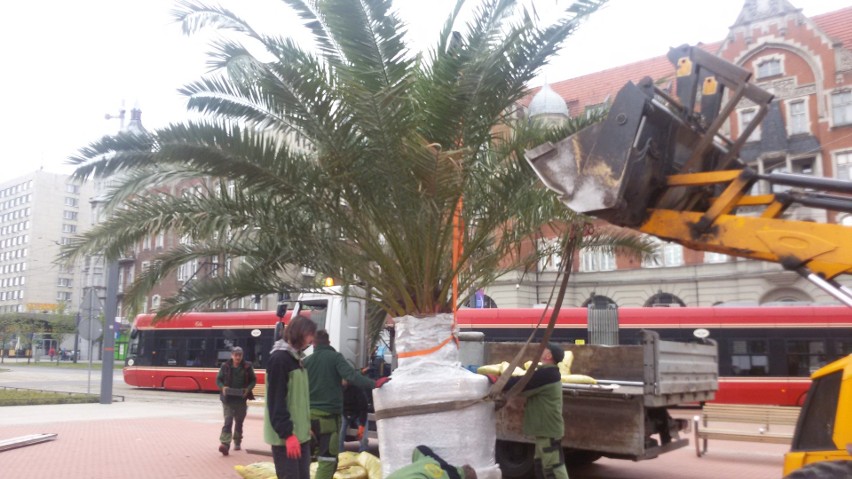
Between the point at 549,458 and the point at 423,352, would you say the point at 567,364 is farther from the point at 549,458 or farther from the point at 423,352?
the point at 423,352

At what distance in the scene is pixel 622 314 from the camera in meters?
19.2

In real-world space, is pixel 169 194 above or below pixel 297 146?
below

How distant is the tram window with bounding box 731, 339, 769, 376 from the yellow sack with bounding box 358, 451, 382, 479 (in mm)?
13467

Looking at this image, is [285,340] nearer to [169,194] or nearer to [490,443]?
[490,443]

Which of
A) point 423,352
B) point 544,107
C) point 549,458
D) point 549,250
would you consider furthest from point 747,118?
point 423,352

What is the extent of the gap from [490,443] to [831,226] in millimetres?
3632

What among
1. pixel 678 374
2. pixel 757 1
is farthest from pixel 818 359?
pixel 757 1

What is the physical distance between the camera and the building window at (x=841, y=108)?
104ft

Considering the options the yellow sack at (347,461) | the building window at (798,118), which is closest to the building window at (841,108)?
the building window at (798,118)

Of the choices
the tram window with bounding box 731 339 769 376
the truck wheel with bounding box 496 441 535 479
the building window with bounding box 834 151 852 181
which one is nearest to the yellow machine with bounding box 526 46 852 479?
the truck wheel with bounding box 496 441 535 479

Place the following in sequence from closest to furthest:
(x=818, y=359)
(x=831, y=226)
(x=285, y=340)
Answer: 1. (x=831, y=226)
2. (x=285, y=340)
3. (x=818, y=359)

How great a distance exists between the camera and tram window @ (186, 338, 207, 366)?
81.8ft

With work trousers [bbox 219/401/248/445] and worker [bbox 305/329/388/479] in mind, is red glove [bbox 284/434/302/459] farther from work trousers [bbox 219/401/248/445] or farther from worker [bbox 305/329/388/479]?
work trousers [bbox 219/401/248/445]

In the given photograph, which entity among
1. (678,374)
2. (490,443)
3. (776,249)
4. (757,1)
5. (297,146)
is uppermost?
(757,1)
